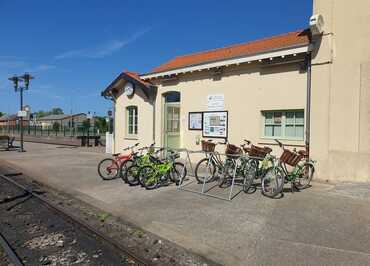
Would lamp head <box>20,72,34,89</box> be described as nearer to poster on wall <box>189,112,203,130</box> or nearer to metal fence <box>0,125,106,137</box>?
metal fence <box>0,125,106,137</box>

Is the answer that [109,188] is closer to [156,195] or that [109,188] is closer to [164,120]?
[156,195]

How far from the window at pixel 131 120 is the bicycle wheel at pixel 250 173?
28.4 ft

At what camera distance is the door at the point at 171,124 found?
13906 mm

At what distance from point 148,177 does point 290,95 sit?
480 centimetres

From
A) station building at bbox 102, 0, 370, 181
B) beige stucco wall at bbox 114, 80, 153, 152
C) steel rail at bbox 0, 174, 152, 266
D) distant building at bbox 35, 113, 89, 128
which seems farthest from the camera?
distant building at bbox 35, 113, 89, 128

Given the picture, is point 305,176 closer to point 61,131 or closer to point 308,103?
point 308,103

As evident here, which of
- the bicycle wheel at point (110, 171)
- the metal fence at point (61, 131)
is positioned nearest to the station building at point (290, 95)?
the bicycle wheel at point (110, 171)

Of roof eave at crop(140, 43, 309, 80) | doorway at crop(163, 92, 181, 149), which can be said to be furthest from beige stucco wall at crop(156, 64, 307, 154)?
doorway at crop(163, 92, 181, 149)

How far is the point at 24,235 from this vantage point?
5242mm

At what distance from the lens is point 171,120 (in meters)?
14.1

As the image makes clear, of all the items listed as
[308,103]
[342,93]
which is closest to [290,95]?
[308,103]

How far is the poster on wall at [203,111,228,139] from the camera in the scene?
38.0 feet

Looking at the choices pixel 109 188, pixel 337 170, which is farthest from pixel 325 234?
pixel 109 188

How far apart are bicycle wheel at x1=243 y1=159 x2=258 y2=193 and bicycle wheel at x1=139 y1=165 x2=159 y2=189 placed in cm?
228
